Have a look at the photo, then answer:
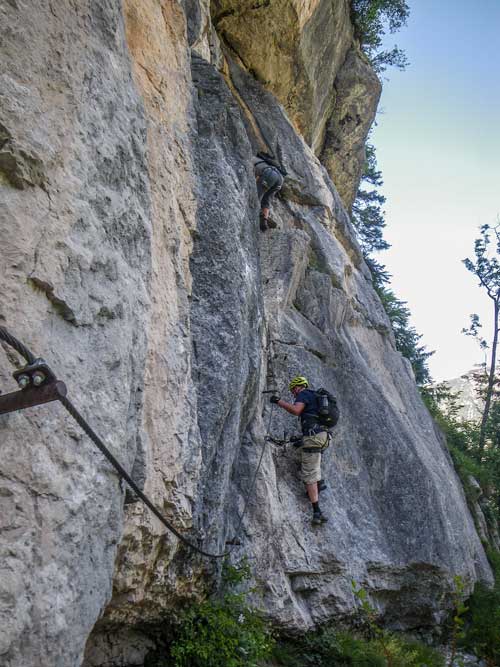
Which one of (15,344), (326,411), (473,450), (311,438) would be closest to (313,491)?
(311,438)

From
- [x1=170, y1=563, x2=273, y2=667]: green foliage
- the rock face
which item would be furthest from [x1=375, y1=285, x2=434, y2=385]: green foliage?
[x1=170, y1=563, x2=273, y2=667]: green foliage

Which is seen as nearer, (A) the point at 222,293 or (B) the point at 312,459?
(A) the point at 222,293

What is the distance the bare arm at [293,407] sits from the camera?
8336 mm

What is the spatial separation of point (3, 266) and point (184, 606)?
13.1ft

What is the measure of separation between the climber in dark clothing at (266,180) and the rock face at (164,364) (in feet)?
1.83

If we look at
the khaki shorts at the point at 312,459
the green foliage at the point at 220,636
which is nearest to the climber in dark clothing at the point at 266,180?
the khaki shorts at the point at 312,459

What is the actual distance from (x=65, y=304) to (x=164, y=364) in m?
1.72

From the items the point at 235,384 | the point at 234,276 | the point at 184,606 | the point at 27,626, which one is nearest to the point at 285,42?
the point at 234,276

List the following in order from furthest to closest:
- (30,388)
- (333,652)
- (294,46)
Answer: (294,46), (333,652), (30,388)

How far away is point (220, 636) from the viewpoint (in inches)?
212

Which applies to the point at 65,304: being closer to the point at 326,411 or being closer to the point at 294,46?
the point at 326,411

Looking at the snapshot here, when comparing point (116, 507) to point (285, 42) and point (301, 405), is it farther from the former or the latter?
point (285, 42)

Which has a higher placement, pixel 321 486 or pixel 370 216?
pixel 370 216

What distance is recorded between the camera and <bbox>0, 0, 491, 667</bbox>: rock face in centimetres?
324
